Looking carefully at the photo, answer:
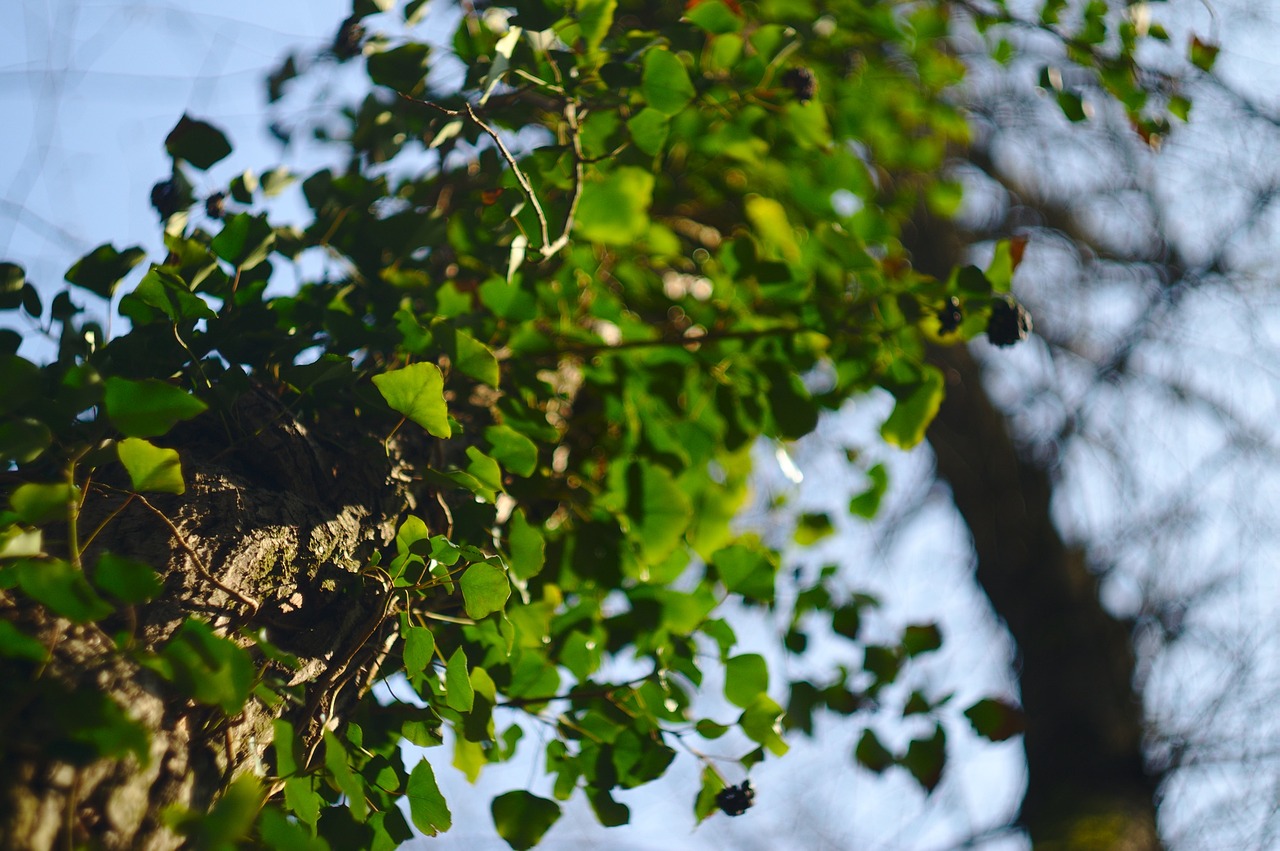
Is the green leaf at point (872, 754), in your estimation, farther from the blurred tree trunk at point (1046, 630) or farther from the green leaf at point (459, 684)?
the green leaf at point (459, 684)

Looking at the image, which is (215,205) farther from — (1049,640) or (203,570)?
(1049,640)

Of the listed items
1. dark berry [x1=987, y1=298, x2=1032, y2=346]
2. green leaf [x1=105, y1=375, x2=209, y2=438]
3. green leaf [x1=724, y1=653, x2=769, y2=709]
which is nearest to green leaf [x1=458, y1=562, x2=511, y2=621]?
green leaf [x1=105, y1=375, x2=209, y2=438]

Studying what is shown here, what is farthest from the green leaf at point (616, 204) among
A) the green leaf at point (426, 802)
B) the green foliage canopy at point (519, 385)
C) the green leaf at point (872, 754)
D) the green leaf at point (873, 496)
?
the green leaf at point (872, 754)

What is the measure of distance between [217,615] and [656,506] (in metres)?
0.43

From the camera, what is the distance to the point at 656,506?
866 mm

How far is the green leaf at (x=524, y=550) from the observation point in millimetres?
739

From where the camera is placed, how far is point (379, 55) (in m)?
0.85

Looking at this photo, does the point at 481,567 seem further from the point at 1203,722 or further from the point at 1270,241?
the point at 1270,241

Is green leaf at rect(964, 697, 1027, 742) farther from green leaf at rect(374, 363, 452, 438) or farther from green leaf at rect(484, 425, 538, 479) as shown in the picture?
green leaf at rect(374, 363, 452, 438)

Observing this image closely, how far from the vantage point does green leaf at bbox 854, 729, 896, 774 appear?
1.02m

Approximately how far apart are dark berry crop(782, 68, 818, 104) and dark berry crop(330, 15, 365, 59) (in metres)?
0.50

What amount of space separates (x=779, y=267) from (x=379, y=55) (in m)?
0.48

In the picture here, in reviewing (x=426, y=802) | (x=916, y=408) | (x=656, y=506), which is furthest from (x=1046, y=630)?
(x=426, y=802)

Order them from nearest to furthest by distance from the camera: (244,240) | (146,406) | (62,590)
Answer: (62,590) < (146,406) < (244,240)
